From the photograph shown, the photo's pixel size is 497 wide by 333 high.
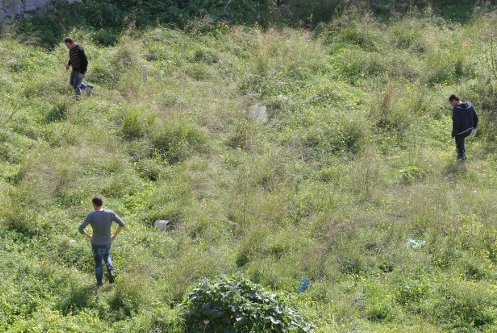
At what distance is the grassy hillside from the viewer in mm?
8977

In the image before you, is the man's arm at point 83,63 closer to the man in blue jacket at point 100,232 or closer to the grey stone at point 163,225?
the grey stone at point 163,225

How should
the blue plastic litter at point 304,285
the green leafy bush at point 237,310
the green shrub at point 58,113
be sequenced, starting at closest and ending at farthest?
the green leafy bush at point 237,310, the blue plastic litter at point 304,285, the green shrub at point 58,113

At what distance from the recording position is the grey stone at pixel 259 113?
1394 centimetres

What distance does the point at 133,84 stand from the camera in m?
14.4

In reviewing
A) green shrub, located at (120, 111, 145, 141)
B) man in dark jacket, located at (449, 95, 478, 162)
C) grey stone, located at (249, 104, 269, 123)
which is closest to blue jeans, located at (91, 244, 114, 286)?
green shrub, located at (120, 111, 145, 141)

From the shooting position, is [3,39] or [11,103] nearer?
[11,103]

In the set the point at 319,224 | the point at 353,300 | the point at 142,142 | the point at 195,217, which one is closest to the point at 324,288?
the point at 353,300

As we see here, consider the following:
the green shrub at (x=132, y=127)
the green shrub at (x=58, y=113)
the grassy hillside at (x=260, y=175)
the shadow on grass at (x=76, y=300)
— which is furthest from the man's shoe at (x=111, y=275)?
the green shrub at (x=58, y=113)

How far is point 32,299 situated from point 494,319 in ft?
18.8

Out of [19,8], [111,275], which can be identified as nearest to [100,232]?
[111,275]

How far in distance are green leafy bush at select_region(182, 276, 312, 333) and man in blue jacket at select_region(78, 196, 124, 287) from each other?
4.74ft

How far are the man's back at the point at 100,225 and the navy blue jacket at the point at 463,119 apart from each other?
693 cm

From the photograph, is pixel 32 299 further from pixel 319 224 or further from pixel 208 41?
pixel 208 41

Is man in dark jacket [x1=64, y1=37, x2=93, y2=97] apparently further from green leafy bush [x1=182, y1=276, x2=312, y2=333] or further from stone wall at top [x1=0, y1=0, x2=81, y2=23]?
green leafy bush [x1=182, y1=276, x2=312, y2=333]
